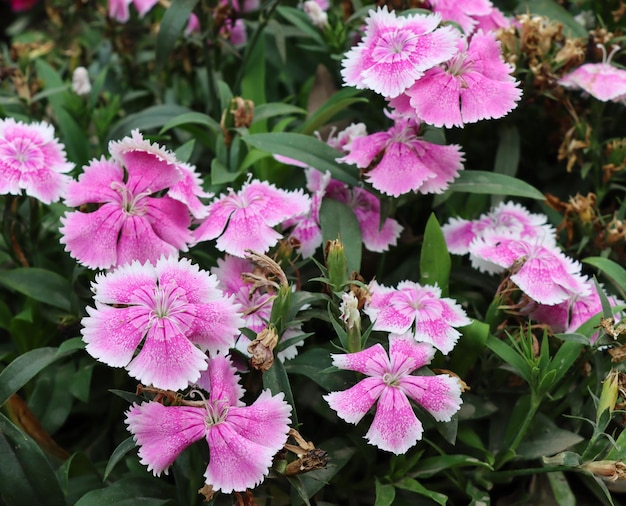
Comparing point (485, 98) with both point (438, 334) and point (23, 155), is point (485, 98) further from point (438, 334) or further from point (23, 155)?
point (23, 155)

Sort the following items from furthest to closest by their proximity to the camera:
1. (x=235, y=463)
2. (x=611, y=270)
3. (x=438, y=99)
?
(x=611, y=270) → (x=438, y=99) → (x=235, y=463)

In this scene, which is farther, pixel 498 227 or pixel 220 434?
pixel 498 227

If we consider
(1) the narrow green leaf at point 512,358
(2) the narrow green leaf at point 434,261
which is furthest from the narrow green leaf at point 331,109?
(1) the narrow green leaf at point 512,358

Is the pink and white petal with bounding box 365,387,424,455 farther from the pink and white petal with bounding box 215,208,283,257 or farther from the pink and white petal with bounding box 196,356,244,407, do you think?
the pink and white petal with bounding box 215,208,283,257

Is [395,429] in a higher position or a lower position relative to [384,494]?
higher

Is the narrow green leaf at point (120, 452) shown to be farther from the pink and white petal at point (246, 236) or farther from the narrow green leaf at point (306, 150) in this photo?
the narrow green leaf at point (306, 150)

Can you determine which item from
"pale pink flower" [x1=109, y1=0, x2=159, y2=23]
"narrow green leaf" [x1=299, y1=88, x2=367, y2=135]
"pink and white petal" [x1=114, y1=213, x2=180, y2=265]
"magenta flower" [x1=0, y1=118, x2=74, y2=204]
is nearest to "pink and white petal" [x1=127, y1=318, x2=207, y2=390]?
"pink and white petal" [x1=114, y1=213, x2=180, y2=265]

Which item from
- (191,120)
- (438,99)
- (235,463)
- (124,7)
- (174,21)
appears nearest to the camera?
(235,463)

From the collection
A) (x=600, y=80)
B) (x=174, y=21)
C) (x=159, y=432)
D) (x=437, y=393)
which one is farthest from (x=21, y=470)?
(x=600, y=80)
